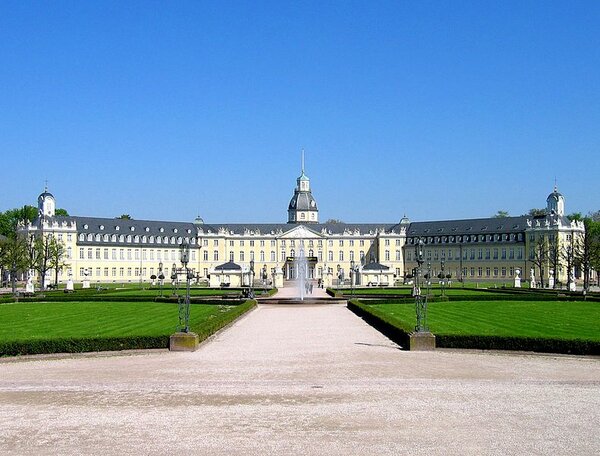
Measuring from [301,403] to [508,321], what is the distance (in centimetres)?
1666

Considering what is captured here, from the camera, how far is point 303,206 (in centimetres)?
13088

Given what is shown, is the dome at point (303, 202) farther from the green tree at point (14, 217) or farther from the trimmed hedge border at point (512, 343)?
the trimmed hedge border at point (512, 343)

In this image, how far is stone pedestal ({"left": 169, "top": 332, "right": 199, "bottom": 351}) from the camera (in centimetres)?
2098

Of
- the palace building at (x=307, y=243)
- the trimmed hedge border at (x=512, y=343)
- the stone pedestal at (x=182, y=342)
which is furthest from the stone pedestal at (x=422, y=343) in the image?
the palace building at (x=307, y=243)

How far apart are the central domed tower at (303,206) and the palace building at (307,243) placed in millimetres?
175

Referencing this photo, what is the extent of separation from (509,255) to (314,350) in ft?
305

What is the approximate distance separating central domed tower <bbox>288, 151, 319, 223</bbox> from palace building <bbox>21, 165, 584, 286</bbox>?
0.17m

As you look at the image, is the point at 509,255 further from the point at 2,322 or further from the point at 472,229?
the point at 2,322

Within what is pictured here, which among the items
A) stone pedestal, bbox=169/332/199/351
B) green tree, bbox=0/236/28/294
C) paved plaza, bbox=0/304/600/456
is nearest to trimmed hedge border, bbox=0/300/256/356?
stone pedestal, bbox=169/332/199/351

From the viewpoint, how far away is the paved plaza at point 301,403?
34.9 ft

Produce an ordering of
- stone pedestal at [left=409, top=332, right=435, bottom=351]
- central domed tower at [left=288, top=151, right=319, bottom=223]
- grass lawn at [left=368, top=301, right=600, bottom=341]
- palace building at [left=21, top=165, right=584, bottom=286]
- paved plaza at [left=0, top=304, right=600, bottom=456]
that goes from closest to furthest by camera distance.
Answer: paved plaza at [left=0, top=304, right=600, bottom=456] → stone pedestal at [left=409, top=332, right=435, bottom=351] → grass lawn at [left=368, top=301, right=600, bottom=341] → palace building at [left=21, top=165, right=584, bottom=286] → central domed tower at [left=288, top=151, right=319, bottom=223]

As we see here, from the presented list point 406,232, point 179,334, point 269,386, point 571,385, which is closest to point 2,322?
point 179,334

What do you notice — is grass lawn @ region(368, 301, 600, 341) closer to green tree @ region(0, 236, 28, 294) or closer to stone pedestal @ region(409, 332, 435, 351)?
stone pedestal @ region(409, 332, 435, 351)

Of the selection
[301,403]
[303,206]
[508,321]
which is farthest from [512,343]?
[303,206]
